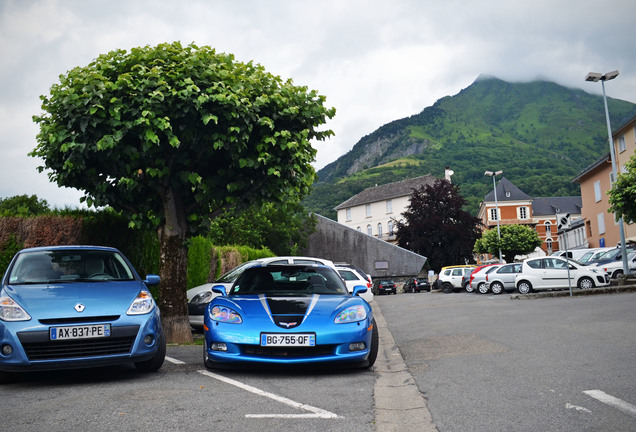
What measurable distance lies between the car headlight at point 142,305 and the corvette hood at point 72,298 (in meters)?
0.05

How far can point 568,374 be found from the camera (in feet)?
21.5

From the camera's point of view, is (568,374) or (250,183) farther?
(250,183)

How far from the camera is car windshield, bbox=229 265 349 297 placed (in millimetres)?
8328

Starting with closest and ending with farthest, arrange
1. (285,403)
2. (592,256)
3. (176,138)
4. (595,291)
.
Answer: (285,403)
(176,138)
(595,291)
(592,256)

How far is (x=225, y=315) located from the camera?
24.3 feet

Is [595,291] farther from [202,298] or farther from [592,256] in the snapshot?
[592,256]

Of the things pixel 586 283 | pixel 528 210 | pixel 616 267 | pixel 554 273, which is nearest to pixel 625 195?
pixel 586 283

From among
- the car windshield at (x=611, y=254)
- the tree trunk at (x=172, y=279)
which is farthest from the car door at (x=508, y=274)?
the tree trunk at (x=172, y=279)

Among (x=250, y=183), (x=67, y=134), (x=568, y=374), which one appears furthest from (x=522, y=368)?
(x=67, y=134)

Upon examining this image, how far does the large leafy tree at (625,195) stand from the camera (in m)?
25.5

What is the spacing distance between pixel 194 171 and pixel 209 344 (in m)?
4.58

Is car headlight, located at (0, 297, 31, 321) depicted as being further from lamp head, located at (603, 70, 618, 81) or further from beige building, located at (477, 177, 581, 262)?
beige building, located at (477, 177, 581, 262)

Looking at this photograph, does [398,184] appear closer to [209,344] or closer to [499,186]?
[499,186]

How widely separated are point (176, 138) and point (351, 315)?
4.05m
